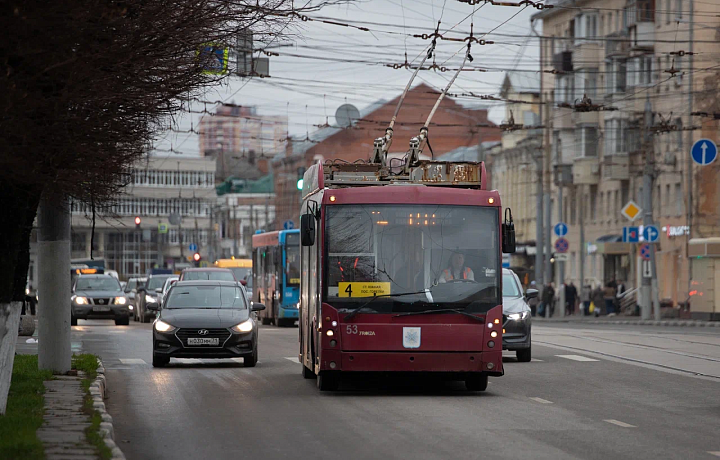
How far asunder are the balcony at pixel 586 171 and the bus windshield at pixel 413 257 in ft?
192

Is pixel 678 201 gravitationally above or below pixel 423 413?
above

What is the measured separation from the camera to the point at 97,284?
4847cm

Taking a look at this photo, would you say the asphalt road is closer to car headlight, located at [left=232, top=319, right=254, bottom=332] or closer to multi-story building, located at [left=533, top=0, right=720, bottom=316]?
car headlight, located at [left=232, top=319, right=254, bottom=332]

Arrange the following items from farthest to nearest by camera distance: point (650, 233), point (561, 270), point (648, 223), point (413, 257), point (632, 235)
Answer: point (561, 270) → point (648, 223) → point (632, 235) → point (650, 233) → point (413, 257)

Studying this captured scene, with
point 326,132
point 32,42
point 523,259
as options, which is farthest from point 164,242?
point 32,42

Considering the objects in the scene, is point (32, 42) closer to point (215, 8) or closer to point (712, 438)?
point (215, 8)

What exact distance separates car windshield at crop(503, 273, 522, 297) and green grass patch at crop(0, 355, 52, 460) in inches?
390

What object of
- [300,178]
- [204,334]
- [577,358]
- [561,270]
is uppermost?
[300,178]

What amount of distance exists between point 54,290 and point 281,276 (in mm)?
25252

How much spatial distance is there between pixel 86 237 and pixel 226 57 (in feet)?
408

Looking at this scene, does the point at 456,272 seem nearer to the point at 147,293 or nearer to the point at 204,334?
the point at 204,334

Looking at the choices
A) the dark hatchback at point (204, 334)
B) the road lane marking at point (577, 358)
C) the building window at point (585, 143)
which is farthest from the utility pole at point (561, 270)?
the dark hatchback at point (204, 334)

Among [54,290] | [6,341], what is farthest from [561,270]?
[6,341]

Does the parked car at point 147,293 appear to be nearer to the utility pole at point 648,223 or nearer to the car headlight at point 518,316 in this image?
the utility pole at point 648,223
